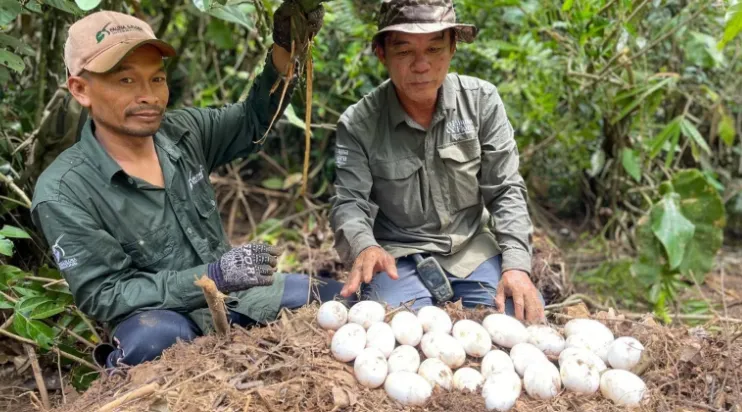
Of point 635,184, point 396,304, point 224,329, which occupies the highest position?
point 224,329

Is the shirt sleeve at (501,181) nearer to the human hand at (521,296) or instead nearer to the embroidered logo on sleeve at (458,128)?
the embroidered logo on sleeve at (458,128)

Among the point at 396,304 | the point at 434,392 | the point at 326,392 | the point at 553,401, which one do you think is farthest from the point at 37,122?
the point at 553,401

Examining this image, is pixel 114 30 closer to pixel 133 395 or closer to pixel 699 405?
pixel 133 395

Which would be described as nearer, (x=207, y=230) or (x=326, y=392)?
(x=326, y=392)

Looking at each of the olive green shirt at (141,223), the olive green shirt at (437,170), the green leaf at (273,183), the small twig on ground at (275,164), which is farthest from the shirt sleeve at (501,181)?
the small twig on ground at (275,164)

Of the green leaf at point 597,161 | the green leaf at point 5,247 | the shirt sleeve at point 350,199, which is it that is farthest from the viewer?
the green leaf at point 597,161

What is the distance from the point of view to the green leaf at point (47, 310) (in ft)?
8.48

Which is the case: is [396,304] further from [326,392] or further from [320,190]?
[320,190]

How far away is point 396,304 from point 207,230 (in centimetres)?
82

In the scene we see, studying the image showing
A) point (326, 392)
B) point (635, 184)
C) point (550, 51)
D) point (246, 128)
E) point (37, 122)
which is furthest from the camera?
point (635, 184)

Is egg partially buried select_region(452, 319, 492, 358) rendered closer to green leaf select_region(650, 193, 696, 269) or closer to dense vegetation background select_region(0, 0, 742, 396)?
dense vegetation background select_region(0, 0, 742, 396)

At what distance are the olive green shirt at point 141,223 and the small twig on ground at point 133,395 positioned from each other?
0.45 metres

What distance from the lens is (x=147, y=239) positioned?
2.49 meters

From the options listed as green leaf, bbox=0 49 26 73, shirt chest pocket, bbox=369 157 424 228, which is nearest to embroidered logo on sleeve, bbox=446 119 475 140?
shirt chest pocket, bbox=369 157 424 228
